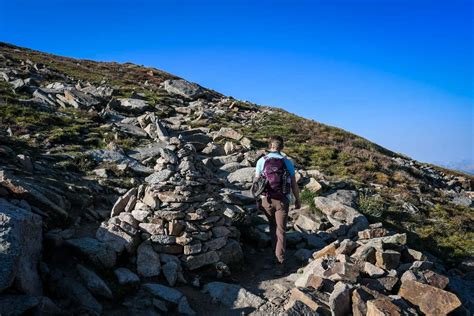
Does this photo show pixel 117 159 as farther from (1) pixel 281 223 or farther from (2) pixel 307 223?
(1) pixel 281 223

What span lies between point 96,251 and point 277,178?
4.14 m

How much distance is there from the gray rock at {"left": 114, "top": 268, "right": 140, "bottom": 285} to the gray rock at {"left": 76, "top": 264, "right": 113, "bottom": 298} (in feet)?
1.35

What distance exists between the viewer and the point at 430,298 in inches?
288

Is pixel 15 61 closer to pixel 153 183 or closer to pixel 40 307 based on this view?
pixel 153 183

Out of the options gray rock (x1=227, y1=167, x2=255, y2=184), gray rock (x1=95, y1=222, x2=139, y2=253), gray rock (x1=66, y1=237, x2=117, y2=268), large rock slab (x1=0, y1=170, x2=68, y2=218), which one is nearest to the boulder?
gray rock (x1=95, y1=222, x2=139, y2=253)

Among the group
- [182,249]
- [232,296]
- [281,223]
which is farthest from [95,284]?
[281,223]

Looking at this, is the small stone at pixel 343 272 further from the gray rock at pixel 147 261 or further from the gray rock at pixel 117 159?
the gray rock at pixel 117 159

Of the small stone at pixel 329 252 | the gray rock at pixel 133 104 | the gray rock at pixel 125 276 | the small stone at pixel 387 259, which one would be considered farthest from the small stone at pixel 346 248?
the gray rock at pixel 133 104

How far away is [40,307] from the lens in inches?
236

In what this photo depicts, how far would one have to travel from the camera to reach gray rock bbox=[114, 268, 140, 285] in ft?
25.3

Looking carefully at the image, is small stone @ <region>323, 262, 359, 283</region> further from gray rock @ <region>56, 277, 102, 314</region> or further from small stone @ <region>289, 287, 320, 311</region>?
gray rock @ <region>56, 277, 102, 314</region>

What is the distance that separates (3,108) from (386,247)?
1998cm

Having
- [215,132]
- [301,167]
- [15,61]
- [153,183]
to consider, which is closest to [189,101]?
[215,132]

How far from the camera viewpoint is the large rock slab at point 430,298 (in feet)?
23.5
